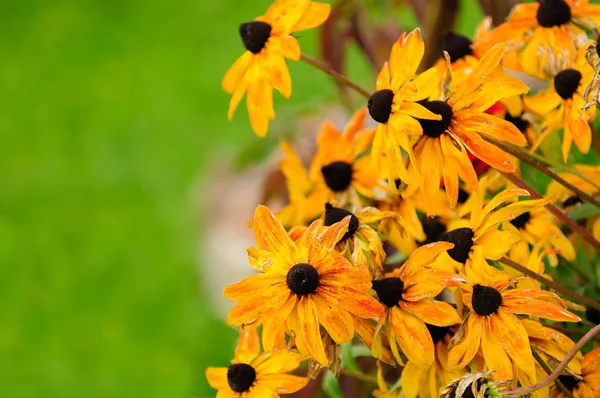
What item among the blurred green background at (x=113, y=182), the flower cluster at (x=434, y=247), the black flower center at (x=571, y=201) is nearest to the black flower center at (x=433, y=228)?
the flower cluster at (x=434, y=247)

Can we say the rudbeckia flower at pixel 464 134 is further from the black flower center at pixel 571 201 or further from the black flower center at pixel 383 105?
the black flower center at pixel 571 201

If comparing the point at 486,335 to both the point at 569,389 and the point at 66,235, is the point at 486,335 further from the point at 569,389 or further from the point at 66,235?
the point at 66,235

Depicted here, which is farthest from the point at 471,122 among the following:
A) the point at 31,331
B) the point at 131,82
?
the point at 131,82

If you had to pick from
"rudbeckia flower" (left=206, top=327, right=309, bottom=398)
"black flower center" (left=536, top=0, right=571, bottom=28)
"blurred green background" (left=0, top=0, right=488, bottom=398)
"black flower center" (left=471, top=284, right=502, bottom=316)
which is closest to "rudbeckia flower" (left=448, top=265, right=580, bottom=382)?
"black flower center" (left=471, top=284, right=502, bottom=316)

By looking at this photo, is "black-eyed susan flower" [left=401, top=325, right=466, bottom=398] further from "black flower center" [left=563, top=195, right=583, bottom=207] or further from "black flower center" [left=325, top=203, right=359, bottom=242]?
"black flower center" [left=563, top=195, right=583, bottom=207]

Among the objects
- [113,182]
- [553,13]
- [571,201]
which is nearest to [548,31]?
[553,13]

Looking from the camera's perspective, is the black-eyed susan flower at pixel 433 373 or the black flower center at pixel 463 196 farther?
the black flower center at pixel 463 196
